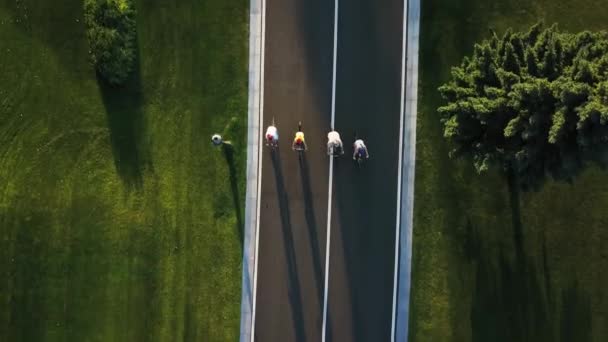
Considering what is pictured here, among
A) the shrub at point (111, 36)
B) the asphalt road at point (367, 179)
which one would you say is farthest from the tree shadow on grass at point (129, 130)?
the asphalt road at point (367, 179)

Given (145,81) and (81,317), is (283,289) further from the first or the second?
(145,81)

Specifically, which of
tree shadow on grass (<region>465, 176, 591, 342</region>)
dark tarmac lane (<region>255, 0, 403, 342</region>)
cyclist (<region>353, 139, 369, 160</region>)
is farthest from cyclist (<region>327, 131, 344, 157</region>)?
tree shadow on grass (<region>465, 176, 591, 342</region>)

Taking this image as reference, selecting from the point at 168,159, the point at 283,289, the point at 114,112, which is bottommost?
the point at 283,289

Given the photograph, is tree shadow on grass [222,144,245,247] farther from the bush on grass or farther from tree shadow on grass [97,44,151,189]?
the bush on grass

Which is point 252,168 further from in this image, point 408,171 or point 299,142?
point 408,171

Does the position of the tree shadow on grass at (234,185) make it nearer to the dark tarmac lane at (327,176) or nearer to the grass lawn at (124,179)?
the grass lawn at (124,179)

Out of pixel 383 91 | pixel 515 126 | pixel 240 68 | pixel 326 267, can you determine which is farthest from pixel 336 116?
pixel 515 126

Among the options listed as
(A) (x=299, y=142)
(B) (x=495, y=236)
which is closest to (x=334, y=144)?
(A) (x=299, y=142)
